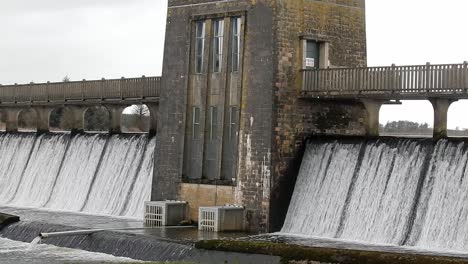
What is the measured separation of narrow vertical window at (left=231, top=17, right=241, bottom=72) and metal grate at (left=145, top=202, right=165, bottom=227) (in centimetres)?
547

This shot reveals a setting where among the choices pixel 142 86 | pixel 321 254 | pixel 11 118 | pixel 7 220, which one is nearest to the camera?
pixel 321 254

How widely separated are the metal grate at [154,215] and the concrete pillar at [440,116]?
33.3 feet

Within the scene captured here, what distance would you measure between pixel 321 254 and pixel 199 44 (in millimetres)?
13683

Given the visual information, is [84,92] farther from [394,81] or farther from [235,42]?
[394,81]

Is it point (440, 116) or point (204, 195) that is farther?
point (204, 195)

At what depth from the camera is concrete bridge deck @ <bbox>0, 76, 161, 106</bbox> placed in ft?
147

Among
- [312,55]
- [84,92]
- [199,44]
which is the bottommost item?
[312,55]

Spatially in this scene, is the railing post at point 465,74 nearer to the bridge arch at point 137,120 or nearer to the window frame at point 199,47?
the window frame at point 199,47

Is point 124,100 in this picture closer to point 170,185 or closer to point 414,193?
point 170,185

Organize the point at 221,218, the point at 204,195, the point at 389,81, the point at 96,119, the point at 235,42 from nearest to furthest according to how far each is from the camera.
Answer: the point at 389,81
the point at 221,218
the point at 235,42
the point at 204,195
the point at 96,119

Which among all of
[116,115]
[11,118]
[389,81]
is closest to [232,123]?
[389,81]

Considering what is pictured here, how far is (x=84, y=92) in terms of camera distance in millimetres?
50406

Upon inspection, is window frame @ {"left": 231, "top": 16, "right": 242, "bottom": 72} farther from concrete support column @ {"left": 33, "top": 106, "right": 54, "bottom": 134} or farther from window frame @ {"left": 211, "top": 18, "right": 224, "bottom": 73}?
concrete support column @ {"left": 33, "top": 106, "right": 54, "bottom": 134}

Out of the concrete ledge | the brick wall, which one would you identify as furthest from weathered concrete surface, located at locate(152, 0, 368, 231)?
the concrete ledge
